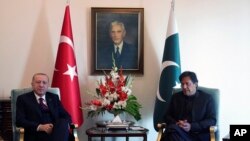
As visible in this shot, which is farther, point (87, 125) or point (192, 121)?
point (87, 125)

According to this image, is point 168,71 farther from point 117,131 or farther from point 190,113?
point 117,131

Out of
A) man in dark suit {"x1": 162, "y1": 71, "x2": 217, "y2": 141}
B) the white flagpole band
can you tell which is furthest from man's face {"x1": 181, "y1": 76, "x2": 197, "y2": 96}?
the white flagpole band

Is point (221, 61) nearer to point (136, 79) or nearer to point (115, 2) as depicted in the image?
point (136, 79)

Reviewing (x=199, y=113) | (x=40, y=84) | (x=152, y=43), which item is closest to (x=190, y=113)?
(x=199, y=113)

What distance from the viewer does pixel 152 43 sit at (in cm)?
497

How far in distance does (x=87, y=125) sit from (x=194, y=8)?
2.07m

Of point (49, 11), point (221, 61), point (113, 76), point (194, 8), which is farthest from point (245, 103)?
point (49, 11)

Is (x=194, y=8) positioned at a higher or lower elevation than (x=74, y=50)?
higher

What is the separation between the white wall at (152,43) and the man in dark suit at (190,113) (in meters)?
0.99

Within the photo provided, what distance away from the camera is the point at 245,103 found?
5.06 meters

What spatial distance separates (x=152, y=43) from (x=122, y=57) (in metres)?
0.44

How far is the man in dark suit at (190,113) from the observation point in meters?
3.81

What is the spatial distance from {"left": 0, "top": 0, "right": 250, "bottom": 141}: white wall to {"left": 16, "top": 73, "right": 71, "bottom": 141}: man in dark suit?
2.96 ft

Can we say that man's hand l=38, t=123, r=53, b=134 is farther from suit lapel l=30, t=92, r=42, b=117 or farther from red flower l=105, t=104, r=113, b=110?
red flower l=105, t=104, r=113, b=110
